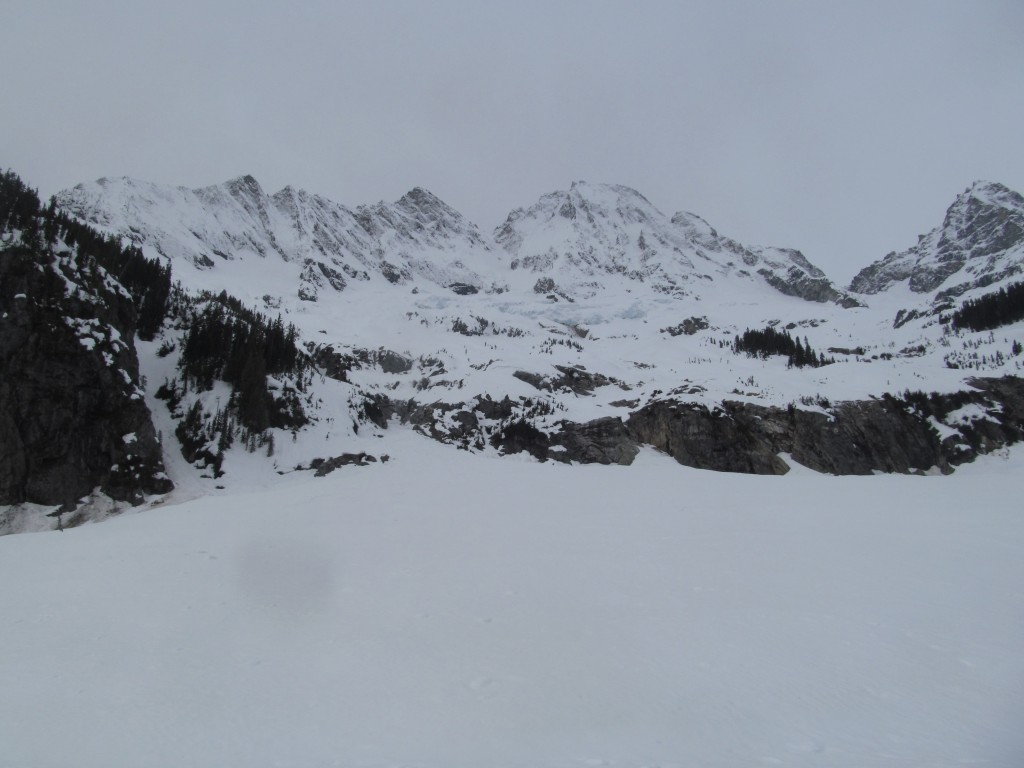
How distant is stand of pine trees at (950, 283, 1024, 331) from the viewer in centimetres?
6391

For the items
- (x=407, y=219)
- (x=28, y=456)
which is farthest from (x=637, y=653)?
(x=407, y=219)

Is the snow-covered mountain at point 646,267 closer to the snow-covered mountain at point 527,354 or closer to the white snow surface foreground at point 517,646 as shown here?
the snow-covered mountain at point 527,354

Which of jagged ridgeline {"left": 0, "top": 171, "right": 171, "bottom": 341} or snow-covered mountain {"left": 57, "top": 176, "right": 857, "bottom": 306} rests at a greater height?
snow-covered mountain {"left": 57, "top": 176, "right": 857, "bottom": 306}

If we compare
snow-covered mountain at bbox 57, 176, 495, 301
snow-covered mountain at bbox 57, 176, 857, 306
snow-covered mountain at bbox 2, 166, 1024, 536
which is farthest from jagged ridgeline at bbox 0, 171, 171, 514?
snow-covered mountain at bbox 57, 176, 857, 306

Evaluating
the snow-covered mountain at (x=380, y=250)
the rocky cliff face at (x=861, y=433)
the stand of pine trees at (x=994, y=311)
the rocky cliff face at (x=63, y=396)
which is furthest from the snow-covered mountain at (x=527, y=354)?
the stand of pine trees at (x=994, y=311)

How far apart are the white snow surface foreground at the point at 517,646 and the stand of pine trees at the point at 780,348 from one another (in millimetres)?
59863

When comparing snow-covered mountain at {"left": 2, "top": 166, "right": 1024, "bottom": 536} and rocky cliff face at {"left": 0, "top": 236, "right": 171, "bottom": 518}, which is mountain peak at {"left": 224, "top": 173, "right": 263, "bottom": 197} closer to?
snow-covered mountain at {"left": 2, "top": 166, "right": 1024, "bottom": 536}

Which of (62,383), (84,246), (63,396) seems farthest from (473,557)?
(84,246)

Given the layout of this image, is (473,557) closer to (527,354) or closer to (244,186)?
(527,354)

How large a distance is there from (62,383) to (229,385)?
8974 millimetres

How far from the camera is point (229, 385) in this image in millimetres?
28891

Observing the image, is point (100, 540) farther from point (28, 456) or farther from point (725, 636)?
point (725, 636)

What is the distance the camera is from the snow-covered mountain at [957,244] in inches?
5468

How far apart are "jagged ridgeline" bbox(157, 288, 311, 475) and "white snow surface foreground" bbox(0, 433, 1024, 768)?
48.0 ft
